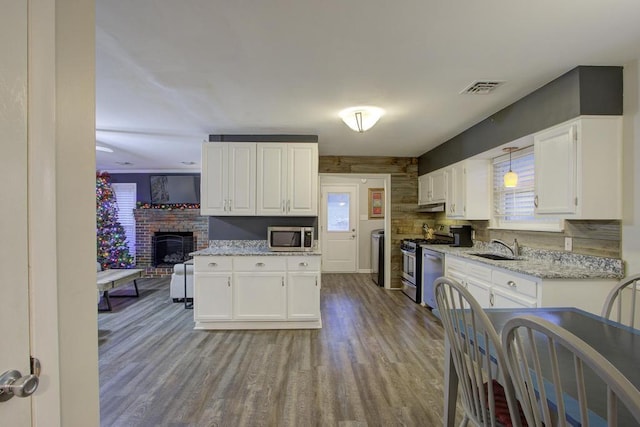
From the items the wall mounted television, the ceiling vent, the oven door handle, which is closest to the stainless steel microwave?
the oven door handle

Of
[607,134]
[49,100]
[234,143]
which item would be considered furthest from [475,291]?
[49,100]

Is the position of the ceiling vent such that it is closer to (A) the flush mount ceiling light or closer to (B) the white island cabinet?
(A) the flush mount ceiling light

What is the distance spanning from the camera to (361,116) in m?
3.12

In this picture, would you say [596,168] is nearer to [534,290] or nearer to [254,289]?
[534,290]

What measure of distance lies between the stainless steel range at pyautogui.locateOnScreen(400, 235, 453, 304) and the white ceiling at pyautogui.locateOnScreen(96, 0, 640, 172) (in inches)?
77.3

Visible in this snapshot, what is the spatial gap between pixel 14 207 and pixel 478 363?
146 centimetres

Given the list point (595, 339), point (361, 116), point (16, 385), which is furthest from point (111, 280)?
point (595, 339)

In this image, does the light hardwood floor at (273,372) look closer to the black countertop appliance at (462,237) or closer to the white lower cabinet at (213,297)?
the white lower cabinet at (213,297)

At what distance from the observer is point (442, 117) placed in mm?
3402

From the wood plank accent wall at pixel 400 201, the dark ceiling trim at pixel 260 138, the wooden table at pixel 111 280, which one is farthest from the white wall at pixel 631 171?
the wooden table at pixel 111 280

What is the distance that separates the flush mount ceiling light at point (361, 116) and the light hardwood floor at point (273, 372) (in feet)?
7.32

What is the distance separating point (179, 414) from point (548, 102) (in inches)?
141

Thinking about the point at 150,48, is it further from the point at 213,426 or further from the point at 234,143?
the point at 213,426

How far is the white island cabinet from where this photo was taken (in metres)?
3.51
